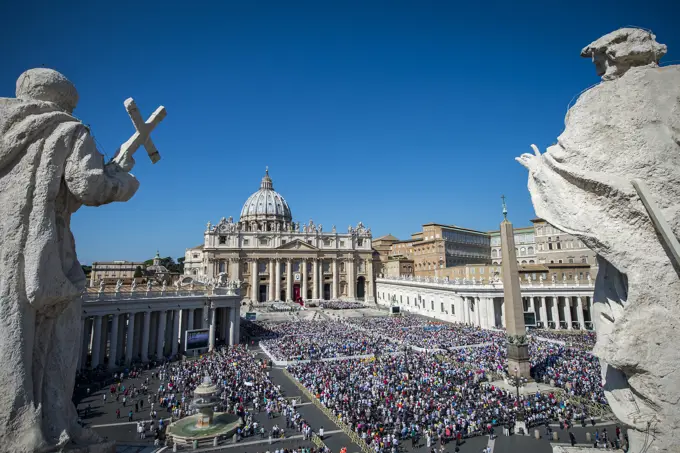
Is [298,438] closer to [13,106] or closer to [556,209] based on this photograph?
[556,209]

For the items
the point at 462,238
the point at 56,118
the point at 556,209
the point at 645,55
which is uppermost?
the point at 462,238

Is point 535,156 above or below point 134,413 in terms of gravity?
above

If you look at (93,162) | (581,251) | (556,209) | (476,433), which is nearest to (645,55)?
(556,209)

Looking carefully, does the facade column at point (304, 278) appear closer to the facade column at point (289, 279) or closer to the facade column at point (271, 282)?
the facade column at point (289, 279)

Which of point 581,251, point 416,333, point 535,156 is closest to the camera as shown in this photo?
point 535,156

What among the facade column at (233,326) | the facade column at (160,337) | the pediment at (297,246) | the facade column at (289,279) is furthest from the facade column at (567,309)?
the pediment at (297,246)

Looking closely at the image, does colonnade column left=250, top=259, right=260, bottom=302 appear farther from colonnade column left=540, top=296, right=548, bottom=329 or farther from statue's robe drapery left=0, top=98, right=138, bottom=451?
statue's robe drapery left=0, top=98, right=138, bottom=451

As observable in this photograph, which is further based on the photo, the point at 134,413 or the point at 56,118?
the point at 134,413
